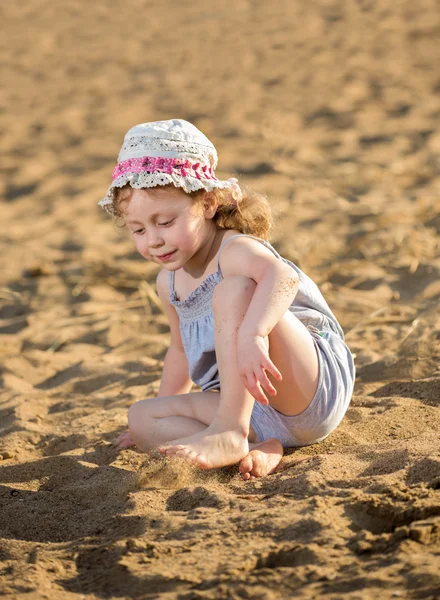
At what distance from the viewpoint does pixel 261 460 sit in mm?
2668

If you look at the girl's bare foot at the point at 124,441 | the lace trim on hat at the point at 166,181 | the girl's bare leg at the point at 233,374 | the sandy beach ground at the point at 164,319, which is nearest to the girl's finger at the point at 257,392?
the girl's bare leg at the point at 233,374

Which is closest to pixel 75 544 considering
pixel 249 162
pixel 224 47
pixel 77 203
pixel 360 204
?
pixel 360 204

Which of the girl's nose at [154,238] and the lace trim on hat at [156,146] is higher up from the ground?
the lace trim on hat at [156,146]

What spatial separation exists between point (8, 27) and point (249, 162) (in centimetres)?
716

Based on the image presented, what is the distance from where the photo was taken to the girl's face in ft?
9.16

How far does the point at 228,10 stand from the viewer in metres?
13.5

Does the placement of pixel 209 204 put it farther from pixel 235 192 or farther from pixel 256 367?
pixel 256 367

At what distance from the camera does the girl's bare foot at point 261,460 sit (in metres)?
2.63

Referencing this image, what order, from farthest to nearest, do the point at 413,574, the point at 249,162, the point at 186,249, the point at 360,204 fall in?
the point at 249,162 < the point at 360,204 < the point at 186,249 < the point at 413,574

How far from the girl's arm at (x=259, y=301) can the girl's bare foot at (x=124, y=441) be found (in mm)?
735

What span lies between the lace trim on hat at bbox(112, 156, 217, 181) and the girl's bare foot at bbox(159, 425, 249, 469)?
84 centimetres

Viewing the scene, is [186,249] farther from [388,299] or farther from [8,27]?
[8,27]

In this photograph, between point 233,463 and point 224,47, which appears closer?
point 233,463

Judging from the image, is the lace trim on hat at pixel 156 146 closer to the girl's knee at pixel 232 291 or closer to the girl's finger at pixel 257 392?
the girl's knee at pixel 232 291
